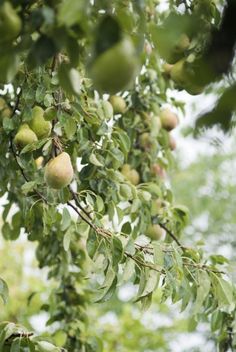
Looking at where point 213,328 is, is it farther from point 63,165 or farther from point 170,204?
point 63,165

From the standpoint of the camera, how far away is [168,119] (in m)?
2.08

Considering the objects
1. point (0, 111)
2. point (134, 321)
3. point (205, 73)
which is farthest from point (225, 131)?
point (134, 321)

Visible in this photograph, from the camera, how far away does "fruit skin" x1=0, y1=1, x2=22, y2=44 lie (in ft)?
2.30

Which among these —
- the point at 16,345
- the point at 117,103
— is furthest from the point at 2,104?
the point at 16,345

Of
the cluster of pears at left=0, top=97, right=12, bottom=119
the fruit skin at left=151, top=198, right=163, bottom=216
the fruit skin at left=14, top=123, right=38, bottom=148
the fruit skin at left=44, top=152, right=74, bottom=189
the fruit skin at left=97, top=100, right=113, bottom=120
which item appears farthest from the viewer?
the fruit skin at left=151, top=198, right=163, bottom=216

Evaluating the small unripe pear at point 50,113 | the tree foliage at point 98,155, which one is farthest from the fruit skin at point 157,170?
the small unripe pear at point 50,113

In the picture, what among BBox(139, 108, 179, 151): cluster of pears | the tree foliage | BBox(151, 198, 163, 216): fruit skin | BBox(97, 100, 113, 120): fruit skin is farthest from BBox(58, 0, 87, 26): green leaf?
BBox(139, 108, 179, 151): cluster of pears

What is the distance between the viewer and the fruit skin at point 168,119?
6.84 feet

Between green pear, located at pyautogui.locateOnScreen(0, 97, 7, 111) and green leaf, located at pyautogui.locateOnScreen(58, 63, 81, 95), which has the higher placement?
green pear, located at pyautogui.locateOnScreen(0, 97, 7, 111)

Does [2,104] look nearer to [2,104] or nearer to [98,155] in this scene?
[2,104]

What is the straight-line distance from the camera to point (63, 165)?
4.42 feet

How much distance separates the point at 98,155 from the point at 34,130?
156mm

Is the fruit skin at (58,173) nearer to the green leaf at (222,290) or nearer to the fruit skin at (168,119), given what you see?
the green leaf at (222,290)

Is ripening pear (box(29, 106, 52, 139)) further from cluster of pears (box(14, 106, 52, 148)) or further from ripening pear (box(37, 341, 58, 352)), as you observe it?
ripening pear (box(37, 341, 58, 352))
